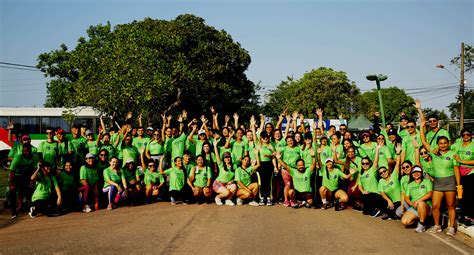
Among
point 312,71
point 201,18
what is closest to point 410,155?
point 201,18

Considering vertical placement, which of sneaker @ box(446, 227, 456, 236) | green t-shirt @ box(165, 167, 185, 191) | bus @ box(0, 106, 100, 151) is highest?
bus @ box(0, 106, 100, 151)

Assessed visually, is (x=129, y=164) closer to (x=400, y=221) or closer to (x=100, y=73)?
(x=400, y=221)

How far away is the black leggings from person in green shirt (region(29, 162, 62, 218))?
4.84 m

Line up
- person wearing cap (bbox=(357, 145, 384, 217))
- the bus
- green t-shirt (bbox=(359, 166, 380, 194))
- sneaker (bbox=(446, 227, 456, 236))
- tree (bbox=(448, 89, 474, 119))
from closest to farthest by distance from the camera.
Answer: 1. sneaker (bbox=(446, 227, 456, 236))
2. person wearing cap (bbox=(357, 145, 384, 217))
3. green t-shirt (bbox=(359, 166, 380, 194))
4. the bus
5. tree (bbox=(448, 89, 474, 119))

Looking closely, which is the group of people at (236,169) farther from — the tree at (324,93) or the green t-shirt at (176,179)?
the tree at (324,93)

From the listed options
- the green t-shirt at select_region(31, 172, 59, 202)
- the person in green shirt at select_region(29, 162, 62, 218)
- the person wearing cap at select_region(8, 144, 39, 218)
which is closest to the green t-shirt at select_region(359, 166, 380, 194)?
the person in green shirt at select_region(29, 162, 62, 218)

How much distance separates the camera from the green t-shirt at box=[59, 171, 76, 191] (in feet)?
36.1

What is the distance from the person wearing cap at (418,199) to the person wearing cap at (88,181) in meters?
6.92

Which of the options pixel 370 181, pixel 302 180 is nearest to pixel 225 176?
pixel 302 180

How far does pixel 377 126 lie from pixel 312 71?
36856 mm

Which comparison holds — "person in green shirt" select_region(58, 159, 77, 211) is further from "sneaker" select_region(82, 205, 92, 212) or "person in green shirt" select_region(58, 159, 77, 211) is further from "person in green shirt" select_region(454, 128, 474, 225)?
"person in green shirt" select_region(454, 128, 474, 225)

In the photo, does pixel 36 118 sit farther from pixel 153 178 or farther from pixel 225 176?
pixel 225 176

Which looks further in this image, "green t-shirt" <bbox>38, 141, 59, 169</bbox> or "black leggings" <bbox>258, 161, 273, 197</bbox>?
"black leggings" <bbox>258, 161, 273, 197</bbox>

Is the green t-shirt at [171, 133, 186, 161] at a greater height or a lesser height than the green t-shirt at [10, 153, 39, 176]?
greater
